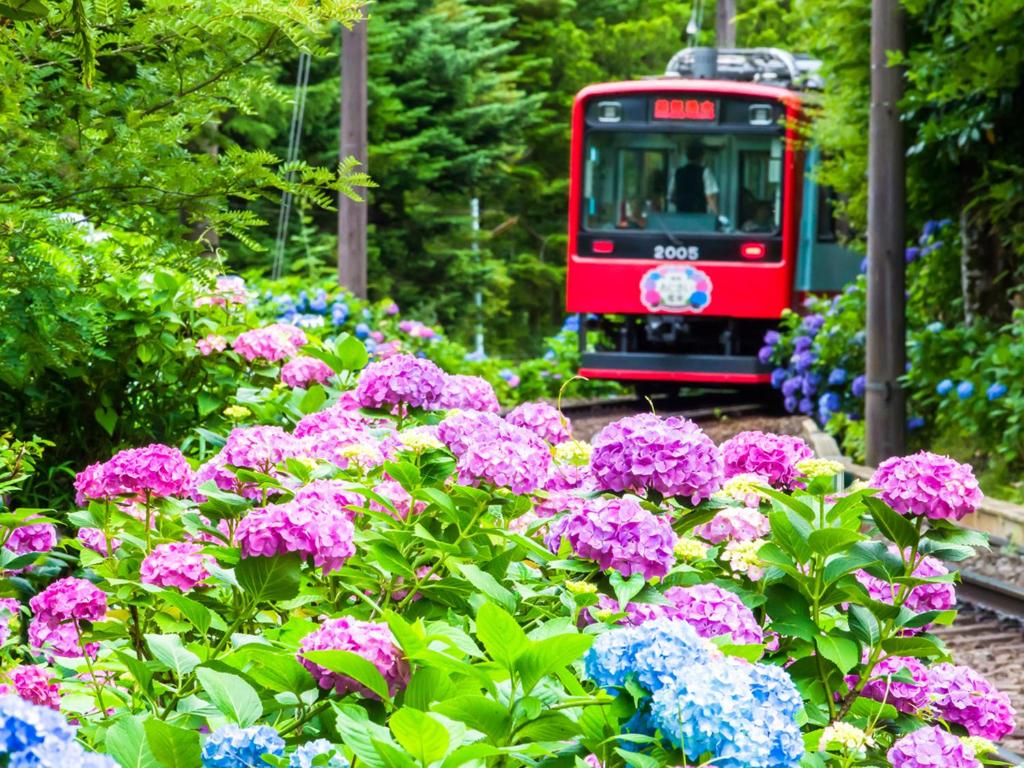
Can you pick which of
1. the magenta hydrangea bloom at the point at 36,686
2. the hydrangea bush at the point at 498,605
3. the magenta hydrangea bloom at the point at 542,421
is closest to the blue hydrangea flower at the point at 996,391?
the magenta hydrangea bloom at the point at 542,421

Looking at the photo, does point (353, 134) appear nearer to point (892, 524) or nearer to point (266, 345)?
point (266, 345)

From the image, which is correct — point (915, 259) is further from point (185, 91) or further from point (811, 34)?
Answer: point (185, 91)

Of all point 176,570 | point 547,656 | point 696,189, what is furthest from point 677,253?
point 547,656

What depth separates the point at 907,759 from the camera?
89.6 inches

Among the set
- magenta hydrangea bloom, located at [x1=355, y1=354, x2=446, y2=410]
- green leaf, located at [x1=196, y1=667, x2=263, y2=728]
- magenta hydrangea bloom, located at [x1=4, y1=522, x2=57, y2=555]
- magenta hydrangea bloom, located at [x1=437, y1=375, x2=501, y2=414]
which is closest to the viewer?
green leaf, located at [x1=196, y1=667, x2=263, y2=728]

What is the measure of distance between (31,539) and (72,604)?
41 cm

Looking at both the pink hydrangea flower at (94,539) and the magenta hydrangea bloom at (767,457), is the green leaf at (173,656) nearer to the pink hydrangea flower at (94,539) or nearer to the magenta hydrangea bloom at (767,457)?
the pink hydrangea flower at (94,539)

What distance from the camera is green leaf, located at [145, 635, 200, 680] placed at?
2287 mm

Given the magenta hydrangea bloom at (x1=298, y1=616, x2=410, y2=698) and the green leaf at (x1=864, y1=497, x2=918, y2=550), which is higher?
the green leaf at (x1=864, y1=497, x2=918, y2=550)

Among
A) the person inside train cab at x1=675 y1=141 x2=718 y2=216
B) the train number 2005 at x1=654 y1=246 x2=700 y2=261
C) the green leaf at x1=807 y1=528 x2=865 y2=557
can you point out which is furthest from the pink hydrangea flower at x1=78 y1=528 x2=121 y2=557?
the person inside train cab at x1=675 y1=141 x2=718 y2=216

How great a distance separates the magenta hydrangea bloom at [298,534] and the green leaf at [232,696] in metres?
0.33

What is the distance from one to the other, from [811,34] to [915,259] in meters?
1.91

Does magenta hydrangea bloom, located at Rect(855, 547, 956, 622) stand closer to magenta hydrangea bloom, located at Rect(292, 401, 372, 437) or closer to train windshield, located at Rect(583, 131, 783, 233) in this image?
magenta hydrangea bloom, located at Rect(292, 401, 372, 437)

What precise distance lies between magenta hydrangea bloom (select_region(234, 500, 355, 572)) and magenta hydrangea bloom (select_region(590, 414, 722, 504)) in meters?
0.50
